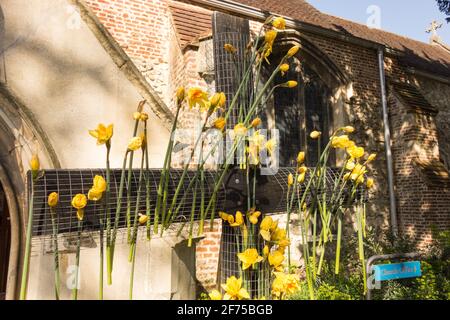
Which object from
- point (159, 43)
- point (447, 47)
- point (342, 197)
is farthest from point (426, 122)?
point (447, 47)

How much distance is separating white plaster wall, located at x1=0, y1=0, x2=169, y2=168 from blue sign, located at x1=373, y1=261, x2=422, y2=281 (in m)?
1.98

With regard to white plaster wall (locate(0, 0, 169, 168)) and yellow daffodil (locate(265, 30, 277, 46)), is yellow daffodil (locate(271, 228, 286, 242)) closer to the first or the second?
yellow daffodil (locate(265, 30, 277, 46))

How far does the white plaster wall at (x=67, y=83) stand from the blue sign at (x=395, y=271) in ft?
6.51

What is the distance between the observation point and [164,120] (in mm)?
2254

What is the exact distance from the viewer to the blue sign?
253 centimetres

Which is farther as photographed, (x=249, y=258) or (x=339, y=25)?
(x=339, y=25)

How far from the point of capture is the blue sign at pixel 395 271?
253 cm

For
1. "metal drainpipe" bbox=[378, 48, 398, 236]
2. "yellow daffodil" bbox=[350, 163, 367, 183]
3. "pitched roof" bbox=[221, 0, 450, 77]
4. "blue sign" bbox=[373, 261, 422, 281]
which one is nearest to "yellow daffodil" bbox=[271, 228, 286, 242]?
"yellow daffodil" bbox=[350, 163, 367, 183]

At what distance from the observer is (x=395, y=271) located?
8.54 ft

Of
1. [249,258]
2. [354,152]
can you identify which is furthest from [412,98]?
[249,258]

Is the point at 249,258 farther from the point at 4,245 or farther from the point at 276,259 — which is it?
the point at 4,245

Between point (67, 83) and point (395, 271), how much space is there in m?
3.08

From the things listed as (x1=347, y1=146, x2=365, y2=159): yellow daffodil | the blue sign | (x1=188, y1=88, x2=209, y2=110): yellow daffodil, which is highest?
(x1=188, y1=88, x2=209, y2=110): yellow daffodil
